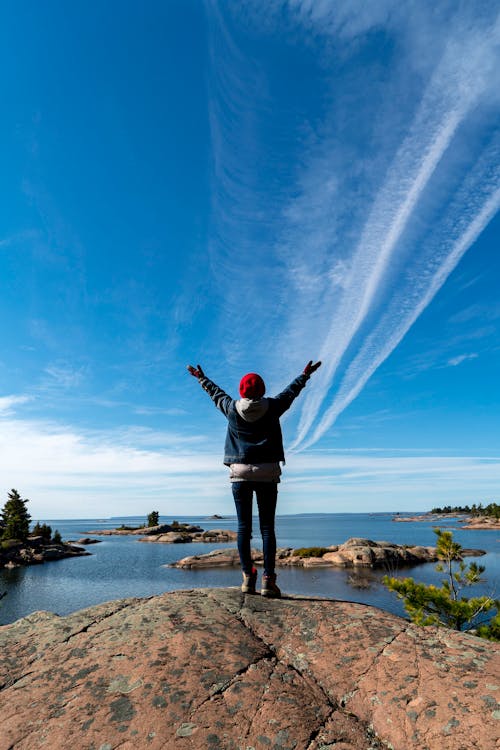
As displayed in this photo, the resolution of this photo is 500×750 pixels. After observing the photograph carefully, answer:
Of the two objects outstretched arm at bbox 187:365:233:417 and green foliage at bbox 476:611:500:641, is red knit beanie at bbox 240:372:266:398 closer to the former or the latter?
outstretched arm at bbox 187:365:233:417

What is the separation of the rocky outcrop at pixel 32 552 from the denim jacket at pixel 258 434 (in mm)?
70854

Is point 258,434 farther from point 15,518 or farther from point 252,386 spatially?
point 15,518

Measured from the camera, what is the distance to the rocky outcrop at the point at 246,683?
127 inches

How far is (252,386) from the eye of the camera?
239 inches

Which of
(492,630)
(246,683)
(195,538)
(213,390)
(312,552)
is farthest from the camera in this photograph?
(195,538)

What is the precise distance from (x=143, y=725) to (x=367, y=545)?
58.4 meters

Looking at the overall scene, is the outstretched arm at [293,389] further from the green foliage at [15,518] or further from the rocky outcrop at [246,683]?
the green foliage at [15,518]

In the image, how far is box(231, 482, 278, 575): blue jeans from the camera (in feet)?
19.8

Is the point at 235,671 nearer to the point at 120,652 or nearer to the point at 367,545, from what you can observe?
the point at 120,652

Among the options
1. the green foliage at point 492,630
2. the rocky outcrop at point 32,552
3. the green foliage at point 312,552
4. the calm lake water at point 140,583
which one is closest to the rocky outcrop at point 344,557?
the green foliage at point 312,552

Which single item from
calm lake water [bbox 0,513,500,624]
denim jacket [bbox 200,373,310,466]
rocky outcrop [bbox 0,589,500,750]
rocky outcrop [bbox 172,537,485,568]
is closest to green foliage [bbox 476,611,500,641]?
rocky outcrop [bbox 0,589,500,750]

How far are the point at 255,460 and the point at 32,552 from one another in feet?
254

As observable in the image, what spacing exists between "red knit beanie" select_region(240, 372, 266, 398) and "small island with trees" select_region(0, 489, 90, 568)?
72058mm

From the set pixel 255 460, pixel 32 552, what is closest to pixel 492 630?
pixel 255 460
